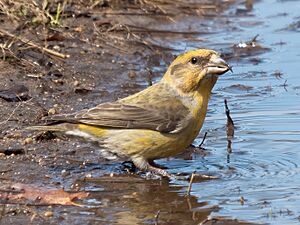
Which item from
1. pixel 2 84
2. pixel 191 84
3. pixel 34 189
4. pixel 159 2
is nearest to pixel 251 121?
pixel 191 84

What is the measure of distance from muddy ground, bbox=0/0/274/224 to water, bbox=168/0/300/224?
0.26 m

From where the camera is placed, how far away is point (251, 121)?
9.78 meters

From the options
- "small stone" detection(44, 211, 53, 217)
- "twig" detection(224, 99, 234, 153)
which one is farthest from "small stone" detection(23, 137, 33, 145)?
"small stone" detection(44, 211, 53, 217)

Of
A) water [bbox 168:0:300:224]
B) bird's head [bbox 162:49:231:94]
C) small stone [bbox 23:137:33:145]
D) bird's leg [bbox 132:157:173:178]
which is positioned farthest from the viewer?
small stone [bbox 23:137:33:145]

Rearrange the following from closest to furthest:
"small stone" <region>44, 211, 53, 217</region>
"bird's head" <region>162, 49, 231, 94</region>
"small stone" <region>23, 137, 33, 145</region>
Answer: "small stone" <region>44, 211, 53, 217</region> → "bird's head" <region>162, 49, 231, 94</region> → "small stone" <region>23, 137, 33, 145</region>

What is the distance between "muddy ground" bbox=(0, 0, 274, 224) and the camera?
23.1 ft

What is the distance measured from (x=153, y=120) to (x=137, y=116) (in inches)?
5.9

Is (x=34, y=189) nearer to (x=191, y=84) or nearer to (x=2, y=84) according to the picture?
(x=191, y=84)

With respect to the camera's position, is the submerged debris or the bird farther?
the submerged debris

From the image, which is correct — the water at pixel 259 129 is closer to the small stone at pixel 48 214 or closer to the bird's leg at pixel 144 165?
the bird's leg at pixel 144 165

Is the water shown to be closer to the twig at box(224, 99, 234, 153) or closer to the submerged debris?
the twig at box(224, 99, 234, 153)

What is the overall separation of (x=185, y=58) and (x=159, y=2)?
16.9ft

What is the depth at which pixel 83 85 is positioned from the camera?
34.4ft

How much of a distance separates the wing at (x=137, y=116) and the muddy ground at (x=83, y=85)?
0.37 m
